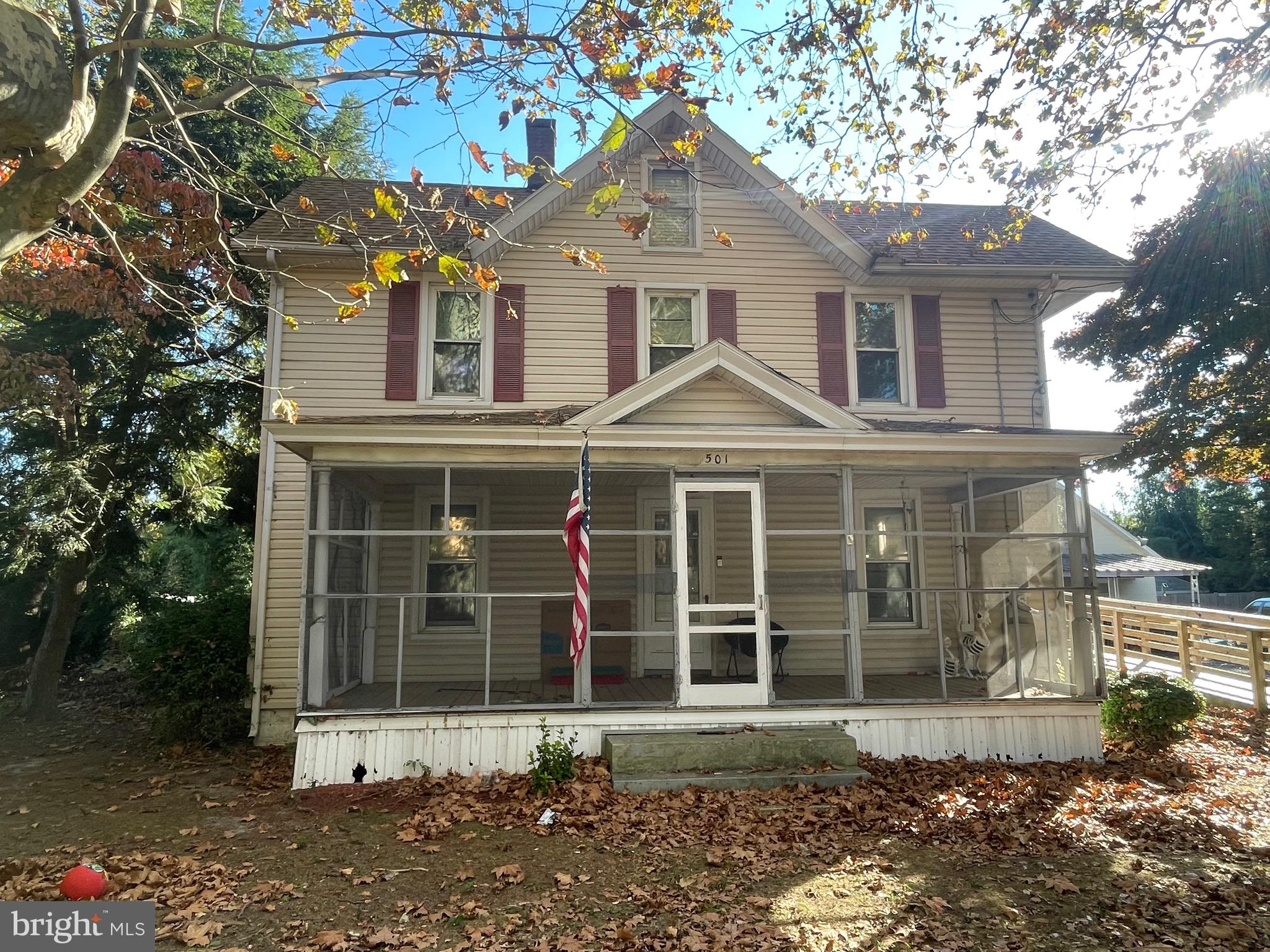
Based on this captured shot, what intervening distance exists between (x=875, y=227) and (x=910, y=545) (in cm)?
528

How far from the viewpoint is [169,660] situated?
9.30m

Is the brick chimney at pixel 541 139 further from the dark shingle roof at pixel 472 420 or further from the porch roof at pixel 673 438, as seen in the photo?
the porch roof at pixel 673 438

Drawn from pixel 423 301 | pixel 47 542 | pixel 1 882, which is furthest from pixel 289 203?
pixel 1 882

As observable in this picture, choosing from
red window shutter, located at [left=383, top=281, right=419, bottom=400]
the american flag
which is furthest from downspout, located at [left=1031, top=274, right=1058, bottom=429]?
red window shutter, located at [left=383, top=281, right=419, bottom=400]

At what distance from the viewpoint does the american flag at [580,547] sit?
24.1ft

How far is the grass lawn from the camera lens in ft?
15.0

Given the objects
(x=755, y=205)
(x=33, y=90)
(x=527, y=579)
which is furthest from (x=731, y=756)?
(x=755, y=205)

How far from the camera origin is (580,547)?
748cm

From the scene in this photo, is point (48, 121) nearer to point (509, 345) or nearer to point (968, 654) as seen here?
point (509, 345)

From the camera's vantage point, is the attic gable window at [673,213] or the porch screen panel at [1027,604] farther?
the attic gable window at [673,213]

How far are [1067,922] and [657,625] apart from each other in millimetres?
6328

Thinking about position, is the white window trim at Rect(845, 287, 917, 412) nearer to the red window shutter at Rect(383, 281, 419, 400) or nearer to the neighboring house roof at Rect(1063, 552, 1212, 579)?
the red window shutter at Rect(383, 281, 419, 400)

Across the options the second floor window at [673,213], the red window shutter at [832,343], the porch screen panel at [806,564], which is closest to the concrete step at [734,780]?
the porch screen panel at [806,564]

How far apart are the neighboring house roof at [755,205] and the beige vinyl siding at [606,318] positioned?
24 cm
